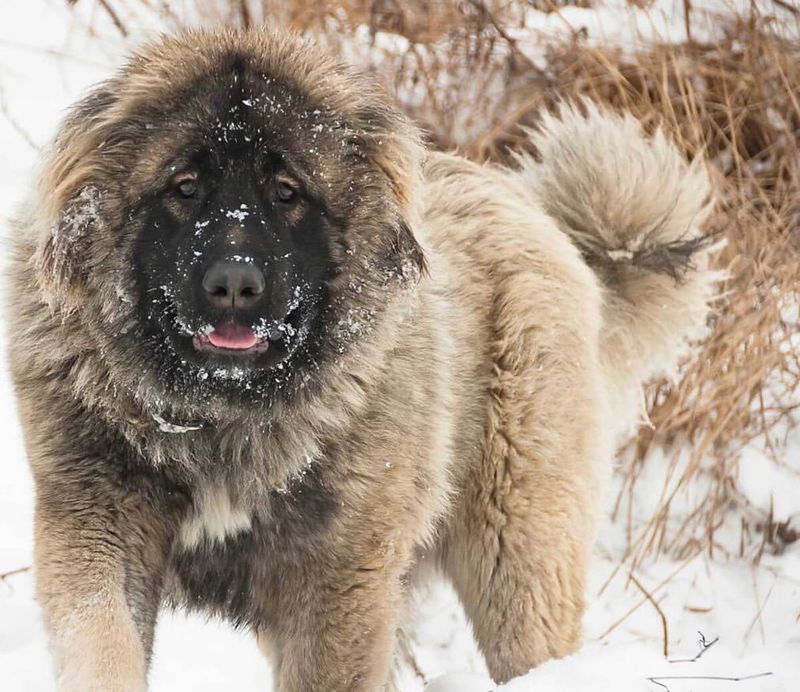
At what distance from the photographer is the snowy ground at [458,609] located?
328 centimetres

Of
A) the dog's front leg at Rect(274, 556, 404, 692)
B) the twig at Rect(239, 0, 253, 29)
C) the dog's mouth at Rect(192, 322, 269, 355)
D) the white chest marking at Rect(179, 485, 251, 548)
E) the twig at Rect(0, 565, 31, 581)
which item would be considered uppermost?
the dog's mouth at Rect(192, 322, 269, 355)

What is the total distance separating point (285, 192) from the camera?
2830 millimetres

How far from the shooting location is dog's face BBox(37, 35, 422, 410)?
2686 mm

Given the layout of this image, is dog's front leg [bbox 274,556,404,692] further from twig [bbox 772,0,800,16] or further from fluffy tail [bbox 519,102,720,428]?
twig [bbox 772,0,800,16]

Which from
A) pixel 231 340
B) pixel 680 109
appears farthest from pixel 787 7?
pixel 231 340

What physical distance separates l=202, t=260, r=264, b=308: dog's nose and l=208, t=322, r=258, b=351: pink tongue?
0.26ft

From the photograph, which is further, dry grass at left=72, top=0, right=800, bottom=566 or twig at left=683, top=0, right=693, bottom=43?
twig at left=683, top=0, right=693, bottom=43

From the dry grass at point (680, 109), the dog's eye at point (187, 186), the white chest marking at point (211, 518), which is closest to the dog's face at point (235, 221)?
the dog's eye at point (187, 186)

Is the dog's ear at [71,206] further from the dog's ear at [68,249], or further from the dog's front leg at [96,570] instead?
the dog's front leg at [96,570]

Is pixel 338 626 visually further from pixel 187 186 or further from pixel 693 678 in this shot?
pixel 187 186

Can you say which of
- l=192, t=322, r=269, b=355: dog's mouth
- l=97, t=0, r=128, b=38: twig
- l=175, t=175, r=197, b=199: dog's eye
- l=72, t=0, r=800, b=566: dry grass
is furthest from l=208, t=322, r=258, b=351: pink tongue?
l=97, t=0, r=128, b=38: twig

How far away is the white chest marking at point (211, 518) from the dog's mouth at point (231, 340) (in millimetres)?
→ 384

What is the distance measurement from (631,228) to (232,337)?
1.79 m

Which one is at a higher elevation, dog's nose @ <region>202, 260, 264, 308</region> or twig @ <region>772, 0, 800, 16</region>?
twig @ <region>772, 0, 800, 16</region>
